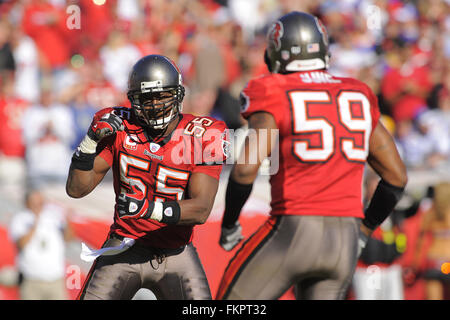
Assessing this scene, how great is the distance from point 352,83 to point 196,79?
17.3 ft

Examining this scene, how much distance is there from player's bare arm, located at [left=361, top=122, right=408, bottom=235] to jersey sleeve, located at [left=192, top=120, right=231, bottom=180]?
89cm

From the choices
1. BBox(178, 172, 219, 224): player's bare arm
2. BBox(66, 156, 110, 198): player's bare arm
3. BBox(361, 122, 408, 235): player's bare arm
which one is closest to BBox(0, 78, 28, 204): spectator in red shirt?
BBox(66, 156, 110, 198): player's bare arm

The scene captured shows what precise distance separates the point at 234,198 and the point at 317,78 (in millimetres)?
839

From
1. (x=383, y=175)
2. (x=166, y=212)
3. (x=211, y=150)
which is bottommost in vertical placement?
(x=166, y=212)

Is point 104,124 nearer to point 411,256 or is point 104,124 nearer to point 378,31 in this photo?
point 411,256

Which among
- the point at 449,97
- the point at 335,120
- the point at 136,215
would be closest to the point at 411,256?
the point at 449,97

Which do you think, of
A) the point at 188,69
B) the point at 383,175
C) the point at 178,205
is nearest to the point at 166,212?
the point at 178,205

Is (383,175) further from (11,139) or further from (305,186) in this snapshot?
(11,139)

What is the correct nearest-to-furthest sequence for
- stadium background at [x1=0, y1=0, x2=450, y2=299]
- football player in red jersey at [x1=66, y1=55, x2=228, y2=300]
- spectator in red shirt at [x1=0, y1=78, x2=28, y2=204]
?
football player in red jersey at [x1=66, y1=55, x2=228, y2=300] < stadium background at [x1=0, y1=0, x2=450, y2=299] < spectator in red shirt at [x1=0, y1=78, x2=28, y2=204]

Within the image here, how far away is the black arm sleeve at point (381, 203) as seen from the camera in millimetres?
4543

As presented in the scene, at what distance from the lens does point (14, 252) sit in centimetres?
723

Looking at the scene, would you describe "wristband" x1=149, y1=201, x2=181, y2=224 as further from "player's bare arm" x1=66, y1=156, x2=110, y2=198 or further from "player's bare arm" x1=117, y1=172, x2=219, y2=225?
"player's bare arm" x1=66, y1=156, x2=110, y2=198

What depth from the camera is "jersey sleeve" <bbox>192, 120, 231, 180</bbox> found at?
4148 millimetres

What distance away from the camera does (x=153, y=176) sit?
4.13 metres
